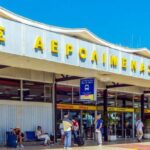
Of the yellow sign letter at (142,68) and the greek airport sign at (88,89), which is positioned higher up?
the yellow sign letter at (142,68)

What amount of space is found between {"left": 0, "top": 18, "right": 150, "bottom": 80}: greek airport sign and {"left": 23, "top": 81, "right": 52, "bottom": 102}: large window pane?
463cm

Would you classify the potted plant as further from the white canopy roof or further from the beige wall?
the beige wall

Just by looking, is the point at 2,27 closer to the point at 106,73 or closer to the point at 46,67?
the point at 46,67

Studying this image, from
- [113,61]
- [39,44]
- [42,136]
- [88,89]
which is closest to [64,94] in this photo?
[42,136]

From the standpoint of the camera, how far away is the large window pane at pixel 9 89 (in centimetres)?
2528

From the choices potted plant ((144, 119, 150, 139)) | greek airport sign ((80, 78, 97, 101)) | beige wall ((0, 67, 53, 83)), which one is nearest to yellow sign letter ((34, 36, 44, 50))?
greek airport sign ((80, 78, 97, 101))

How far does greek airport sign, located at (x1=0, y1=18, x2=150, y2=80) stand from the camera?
62.5ft

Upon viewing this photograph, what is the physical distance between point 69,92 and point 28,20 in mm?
7701

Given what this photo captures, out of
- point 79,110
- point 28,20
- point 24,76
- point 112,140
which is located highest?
point 28,20

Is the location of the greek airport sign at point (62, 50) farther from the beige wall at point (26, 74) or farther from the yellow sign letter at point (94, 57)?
the beige wall at point (26, 74)

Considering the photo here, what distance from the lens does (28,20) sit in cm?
2419

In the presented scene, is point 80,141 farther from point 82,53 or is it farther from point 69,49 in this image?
point 69,49

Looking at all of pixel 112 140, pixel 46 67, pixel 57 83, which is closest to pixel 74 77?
pixel 57 83

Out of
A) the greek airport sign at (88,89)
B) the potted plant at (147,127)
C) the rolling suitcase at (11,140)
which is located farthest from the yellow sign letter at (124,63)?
the potted plant at (147,127)
